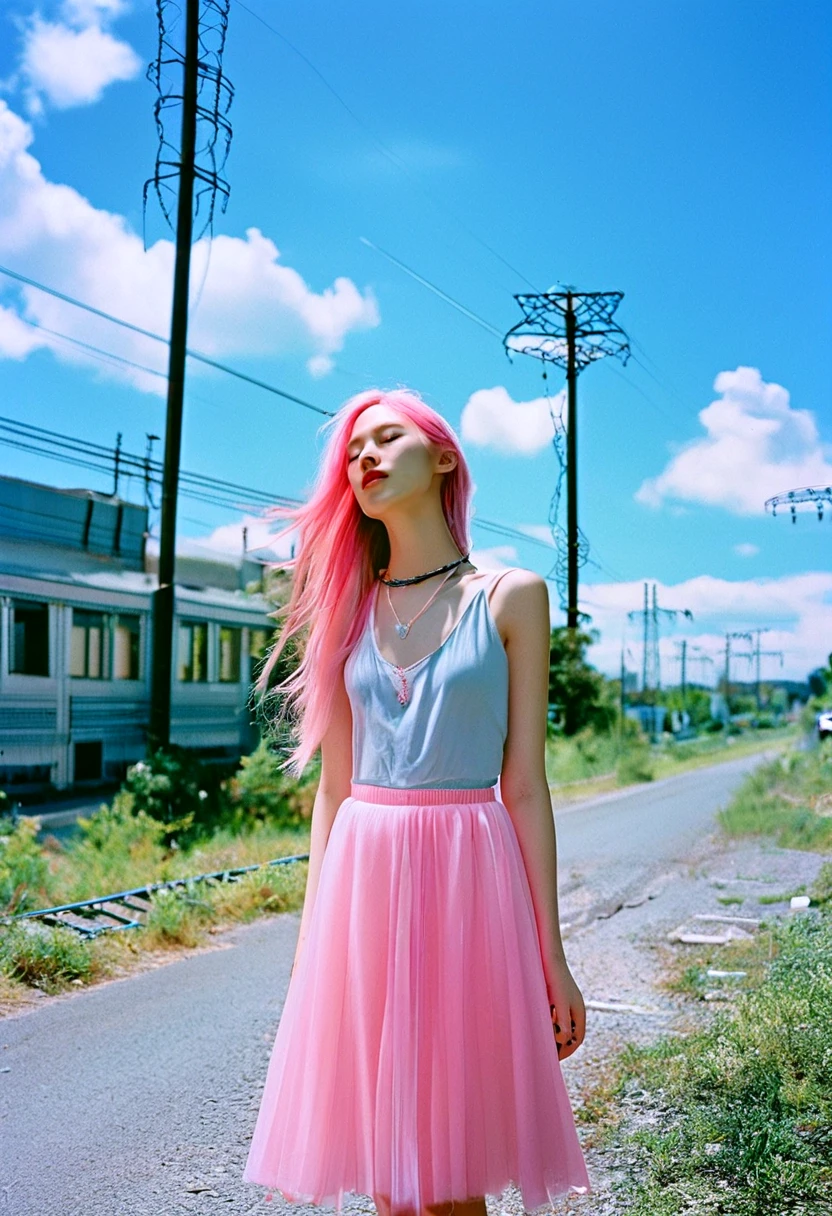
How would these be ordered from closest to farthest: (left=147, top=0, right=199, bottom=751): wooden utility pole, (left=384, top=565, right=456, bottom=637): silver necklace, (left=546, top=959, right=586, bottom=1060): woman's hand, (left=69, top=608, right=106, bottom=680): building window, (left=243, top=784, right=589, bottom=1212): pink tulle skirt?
1. (left=243, top=784, right=589, bottom=1212): pink tulle skirt
2. (left=546, top=959, right=586, bottom=1060): woman's hand
3. (left=384, top=565, right=456, bottom=637): silver necklace
4. (left=69, top=608, right=106, bottom=680): building window
5. (left=147, top=0, right=199, bottom=751): wooden utility pole

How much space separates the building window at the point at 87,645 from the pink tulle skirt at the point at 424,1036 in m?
5.41

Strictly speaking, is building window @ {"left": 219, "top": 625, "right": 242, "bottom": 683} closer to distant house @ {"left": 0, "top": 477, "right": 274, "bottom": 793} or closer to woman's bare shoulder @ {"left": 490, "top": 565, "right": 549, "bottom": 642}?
distant house @ {"left": 0, "top": 477, "right": 274, "bottom": 793}

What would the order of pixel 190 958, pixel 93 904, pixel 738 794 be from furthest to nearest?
1. pixel 738 794
2. pixel 93 904
3. pixel 190 958

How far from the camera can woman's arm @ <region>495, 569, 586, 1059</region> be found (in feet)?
6.41

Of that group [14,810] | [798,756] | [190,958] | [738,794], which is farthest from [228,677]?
[798,756]

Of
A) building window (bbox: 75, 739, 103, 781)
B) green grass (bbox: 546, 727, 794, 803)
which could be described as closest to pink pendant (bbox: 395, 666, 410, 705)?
building window (bbox: 75, 739, 103, 781)

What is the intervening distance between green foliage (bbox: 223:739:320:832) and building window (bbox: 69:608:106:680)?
155cm

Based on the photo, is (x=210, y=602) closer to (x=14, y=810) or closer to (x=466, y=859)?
(x=14, y=810)

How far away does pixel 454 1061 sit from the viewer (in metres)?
1.84

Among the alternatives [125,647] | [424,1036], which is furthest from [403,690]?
Result: [125,647]

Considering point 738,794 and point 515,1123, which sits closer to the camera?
point 515,1123

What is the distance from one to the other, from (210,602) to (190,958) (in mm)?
3592

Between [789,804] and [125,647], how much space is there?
6.64m

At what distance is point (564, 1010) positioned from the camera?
1.95 metres
